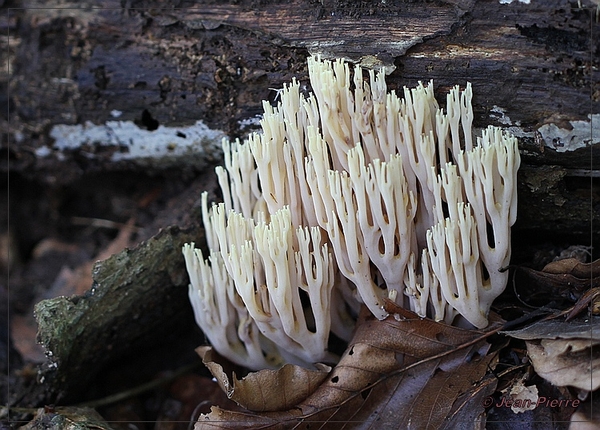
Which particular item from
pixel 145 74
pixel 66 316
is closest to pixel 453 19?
pixel 145 74

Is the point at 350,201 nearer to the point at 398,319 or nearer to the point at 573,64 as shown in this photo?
the point at 398,319

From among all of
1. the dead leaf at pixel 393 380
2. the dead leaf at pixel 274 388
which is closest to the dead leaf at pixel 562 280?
the dead leaf at pixel 393 380

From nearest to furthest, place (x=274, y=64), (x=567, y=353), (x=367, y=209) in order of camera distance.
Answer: (x=567, y=353), (x=367, y=209), (x=274, y=64)

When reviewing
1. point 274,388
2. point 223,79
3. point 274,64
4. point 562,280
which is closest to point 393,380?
point 274,388

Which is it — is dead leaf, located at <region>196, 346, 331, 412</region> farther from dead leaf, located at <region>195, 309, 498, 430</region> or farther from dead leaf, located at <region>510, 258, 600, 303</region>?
dead leaf, located at <region>510, 258, 600, 303</region>

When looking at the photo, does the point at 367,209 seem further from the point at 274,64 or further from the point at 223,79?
the point at 223,79

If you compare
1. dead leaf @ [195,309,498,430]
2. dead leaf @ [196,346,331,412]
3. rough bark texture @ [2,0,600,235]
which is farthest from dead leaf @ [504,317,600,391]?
dead leaf @ [196,346,331,412]
